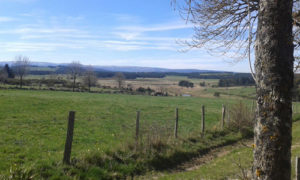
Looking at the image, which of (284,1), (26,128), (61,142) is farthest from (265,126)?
(26,128)

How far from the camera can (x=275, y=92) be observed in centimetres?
237

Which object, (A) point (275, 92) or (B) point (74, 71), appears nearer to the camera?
(A) point (275, 92)

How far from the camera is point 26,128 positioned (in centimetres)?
1586

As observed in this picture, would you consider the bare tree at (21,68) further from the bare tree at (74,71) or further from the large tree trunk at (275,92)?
the large tree trunk at (275,92)

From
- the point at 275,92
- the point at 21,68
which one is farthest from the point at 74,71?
the point at 275,92

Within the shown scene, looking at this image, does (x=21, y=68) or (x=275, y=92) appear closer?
(x=275, y=92)

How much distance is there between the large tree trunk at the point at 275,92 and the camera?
2.38 meters

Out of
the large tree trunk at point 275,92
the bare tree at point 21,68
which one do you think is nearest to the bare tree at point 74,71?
the bare tree at point 21,68

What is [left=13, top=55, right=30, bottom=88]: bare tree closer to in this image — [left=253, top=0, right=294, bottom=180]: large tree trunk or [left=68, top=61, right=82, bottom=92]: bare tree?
[left=68, top=61, right=82, bottom=92]: bare tree

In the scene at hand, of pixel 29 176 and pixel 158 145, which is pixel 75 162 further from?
pixel 158 145

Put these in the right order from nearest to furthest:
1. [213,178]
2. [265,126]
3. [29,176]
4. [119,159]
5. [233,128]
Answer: [265,126] < [29,176] < [213,178] < [119,159] < [233,128]

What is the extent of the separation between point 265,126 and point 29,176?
557cm

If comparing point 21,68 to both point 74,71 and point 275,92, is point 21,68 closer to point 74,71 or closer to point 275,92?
point 74,71

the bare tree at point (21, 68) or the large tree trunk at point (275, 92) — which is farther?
the bare tree at point (21, 68)
